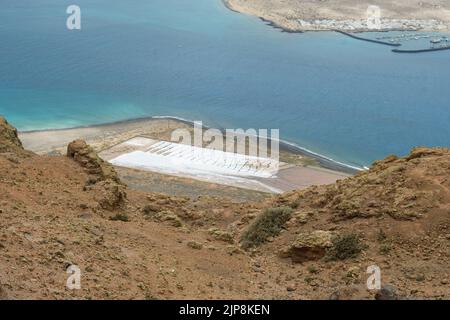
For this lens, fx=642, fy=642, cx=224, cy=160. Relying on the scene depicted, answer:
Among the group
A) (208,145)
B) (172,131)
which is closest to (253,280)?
(208,145)

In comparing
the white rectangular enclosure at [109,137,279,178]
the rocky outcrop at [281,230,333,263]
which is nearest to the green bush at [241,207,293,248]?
the rocky outcrop at [281,230,333,263]

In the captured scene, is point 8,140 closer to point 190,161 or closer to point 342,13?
point 190,161

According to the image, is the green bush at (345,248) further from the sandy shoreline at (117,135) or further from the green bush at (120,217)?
the sandy shoreline at (117,135)

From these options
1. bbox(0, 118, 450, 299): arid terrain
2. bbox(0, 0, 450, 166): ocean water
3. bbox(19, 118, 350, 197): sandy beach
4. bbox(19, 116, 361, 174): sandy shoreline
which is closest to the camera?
bbox(0, 118, 450, 299): arid terrain

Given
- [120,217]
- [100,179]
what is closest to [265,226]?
[120,217]

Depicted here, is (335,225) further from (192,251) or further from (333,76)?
(333,76)

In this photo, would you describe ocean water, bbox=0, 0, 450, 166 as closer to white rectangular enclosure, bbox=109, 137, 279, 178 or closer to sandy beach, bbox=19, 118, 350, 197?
sandy beach, bbox=19, 118, 350, 197
